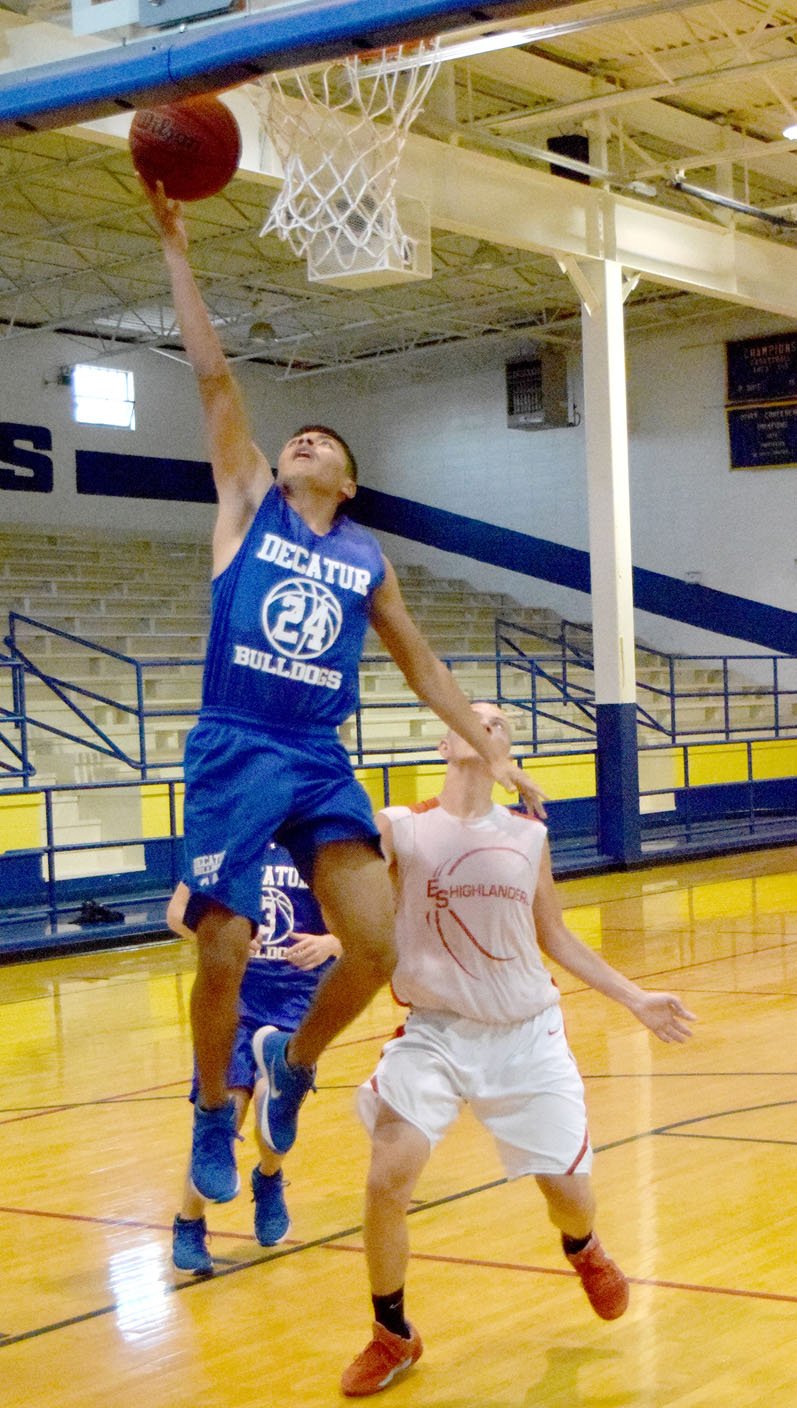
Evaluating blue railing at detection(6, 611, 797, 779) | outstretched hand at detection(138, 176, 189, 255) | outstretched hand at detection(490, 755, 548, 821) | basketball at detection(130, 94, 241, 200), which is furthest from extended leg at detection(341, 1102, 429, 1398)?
blue railing at detection(6, 611, 797, 779)

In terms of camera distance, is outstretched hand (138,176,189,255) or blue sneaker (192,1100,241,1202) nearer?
blue sneaker (192,1100,241,1202)

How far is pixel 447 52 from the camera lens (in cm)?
940

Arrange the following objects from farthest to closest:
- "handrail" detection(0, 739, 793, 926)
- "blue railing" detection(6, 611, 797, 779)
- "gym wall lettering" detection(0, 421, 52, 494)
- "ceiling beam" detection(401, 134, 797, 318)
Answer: "gym wall lettering" detection(0, 421, 52, 494) → "blue railing" detection(6, 611, 797, 779) → "ceiling beam" detection(401, 134, 797, 318) → "handrail" detection(0, 739, 793, 926)

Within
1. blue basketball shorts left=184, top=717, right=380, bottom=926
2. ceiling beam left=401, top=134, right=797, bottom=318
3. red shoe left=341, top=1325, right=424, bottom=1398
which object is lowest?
red shoe left=341, top=1325, right=424, bottom=1398

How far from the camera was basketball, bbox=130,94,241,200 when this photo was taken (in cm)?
372

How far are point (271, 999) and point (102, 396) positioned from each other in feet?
58.6

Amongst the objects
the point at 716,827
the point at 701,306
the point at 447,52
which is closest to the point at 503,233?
the point at 447,52

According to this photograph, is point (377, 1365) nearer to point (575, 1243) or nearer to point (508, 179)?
point (575, 1243)

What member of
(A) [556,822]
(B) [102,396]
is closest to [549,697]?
(A) [556,822]

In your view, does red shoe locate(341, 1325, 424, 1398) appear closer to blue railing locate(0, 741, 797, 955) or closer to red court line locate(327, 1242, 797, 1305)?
red court line locate(327, 1242, 797, 1305)

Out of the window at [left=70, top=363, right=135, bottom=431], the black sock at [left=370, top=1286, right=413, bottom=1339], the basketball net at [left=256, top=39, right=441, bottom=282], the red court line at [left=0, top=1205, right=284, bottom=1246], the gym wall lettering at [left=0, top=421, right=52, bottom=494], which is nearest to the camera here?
the black sock at [left=370, top=1286, right=413, bottom=1339]

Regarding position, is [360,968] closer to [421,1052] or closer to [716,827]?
[421,1052]

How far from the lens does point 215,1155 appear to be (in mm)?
3600

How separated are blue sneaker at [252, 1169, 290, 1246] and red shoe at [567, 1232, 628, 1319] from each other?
107 cm
